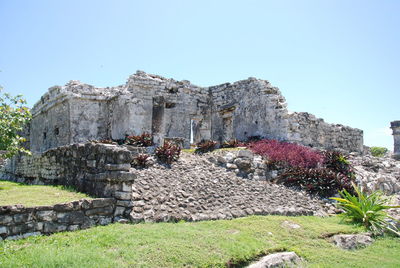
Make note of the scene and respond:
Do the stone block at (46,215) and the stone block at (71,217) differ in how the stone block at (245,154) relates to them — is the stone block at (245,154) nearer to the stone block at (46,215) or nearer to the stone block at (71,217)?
the stone block at (71,217)

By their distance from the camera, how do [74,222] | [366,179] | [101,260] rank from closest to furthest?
[101,260] < [74,222] < [366,179]

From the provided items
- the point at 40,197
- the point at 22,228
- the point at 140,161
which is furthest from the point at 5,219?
the point at 140,161

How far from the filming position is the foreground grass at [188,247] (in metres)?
4.27

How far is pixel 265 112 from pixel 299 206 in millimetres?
6991

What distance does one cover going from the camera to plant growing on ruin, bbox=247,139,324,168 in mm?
11012

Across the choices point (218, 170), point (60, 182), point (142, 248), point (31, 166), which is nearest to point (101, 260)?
point (142, 248)

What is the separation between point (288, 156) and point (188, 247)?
23.9 feet

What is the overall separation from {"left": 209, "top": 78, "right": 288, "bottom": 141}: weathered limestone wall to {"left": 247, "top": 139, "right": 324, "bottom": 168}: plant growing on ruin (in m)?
2.20

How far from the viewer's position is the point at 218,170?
10031 millimetres

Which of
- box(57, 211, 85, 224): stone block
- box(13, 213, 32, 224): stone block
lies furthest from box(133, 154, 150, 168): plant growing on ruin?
box(13, 213, 32, 224): stone block

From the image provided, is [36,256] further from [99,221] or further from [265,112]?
[265,112]

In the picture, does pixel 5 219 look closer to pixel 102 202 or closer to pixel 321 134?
pixel 102 202

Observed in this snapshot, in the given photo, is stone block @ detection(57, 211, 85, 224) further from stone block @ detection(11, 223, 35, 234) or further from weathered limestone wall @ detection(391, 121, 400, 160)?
weathered limestone wall @ detection(391, 121, 400, 160)

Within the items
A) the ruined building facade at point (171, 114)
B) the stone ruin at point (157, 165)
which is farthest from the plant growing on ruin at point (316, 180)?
the ruined building facade at point (171, 114)
